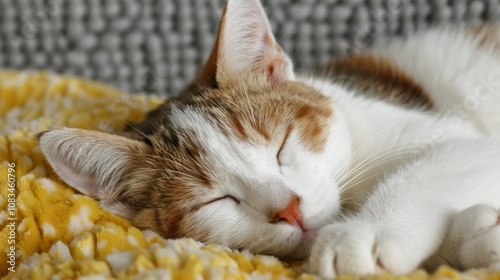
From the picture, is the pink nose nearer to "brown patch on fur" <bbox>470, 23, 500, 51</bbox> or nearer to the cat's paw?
the cat's paw

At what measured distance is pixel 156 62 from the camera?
195 cm

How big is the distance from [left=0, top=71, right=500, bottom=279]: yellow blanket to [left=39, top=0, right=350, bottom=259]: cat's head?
56mm

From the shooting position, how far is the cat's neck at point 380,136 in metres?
1.12

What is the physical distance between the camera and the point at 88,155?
1.10m

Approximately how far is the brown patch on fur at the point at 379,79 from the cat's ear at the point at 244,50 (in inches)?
10.3

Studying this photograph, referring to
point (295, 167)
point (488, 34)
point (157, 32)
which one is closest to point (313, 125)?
point (295, 167)

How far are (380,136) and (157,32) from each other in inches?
40.9

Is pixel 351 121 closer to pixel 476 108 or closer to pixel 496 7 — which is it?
pixel 476 108

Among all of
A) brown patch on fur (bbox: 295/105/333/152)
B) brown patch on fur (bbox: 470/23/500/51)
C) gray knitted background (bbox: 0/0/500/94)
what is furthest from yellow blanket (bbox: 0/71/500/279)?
brown patch on fur (bbox: 470/23/500/51)

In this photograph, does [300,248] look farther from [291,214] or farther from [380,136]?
[380,136]

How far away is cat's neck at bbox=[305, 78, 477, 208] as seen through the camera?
3.69 feet

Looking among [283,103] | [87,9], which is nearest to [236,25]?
[283,103]

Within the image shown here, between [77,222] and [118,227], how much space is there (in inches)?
3.2

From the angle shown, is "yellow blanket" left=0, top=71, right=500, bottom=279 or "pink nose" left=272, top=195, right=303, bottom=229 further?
"pink nose" left=272, top=195, right=303, bottom=229
